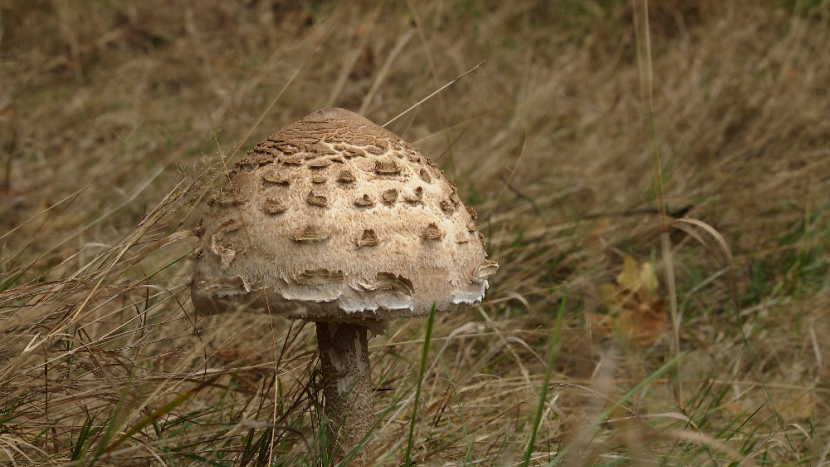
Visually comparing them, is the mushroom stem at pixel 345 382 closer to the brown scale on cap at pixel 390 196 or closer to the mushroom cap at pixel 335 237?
the mushroom cap at pixel 335 237

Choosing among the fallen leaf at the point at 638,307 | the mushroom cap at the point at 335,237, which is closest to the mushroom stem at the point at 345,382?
the mushroom cap at the point at 335,237

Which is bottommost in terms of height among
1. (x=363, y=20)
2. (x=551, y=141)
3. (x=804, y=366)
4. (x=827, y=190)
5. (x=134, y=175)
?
(x=804, y=366)

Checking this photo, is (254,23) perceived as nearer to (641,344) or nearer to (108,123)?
(108,123)

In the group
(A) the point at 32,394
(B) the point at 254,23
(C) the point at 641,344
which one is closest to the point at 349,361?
(A) the point at 32,394

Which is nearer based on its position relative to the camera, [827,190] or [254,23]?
[827,190]

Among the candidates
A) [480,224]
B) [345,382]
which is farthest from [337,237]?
[480,224]
